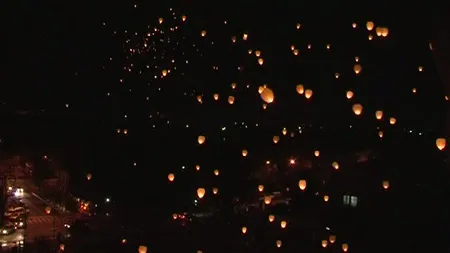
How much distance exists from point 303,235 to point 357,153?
199 cm

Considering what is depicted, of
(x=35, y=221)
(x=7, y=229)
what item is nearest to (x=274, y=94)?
(x=7, y=229)

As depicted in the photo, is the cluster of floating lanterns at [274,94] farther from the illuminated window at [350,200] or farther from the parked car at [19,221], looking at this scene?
the parked car at [19,221]

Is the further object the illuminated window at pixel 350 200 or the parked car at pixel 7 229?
the parked car at pixel 7 229

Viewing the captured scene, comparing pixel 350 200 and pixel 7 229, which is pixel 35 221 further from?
pixel 350 200

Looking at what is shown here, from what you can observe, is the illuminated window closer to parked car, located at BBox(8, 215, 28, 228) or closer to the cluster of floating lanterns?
the cluster of floating lanterns

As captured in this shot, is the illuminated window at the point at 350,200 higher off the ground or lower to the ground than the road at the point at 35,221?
higher

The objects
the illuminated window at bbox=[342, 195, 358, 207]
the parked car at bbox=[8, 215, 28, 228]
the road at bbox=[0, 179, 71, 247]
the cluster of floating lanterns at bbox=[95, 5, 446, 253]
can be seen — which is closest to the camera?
the cluster of floating lanterns at bbox=[95, 5, 446, 253]

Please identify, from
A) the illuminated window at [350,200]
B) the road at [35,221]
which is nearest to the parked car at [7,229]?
the road at [35,221]

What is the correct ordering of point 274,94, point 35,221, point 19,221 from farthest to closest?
point 35,221 < point 19,221 < point 274,94

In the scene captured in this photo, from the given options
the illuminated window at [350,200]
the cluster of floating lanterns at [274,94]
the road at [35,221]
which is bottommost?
the road at [35,221]

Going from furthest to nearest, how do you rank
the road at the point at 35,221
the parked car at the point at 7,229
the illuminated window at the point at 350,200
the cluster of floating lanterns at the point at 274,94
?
the road at the point at 35,221 < the parked car at the point at 7,229 < the illuminated window at the point at 350,200 < the cluster of floating lanterns at the point at 274,94

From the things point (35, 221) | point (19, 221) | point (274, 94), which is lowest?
point (35, 221)

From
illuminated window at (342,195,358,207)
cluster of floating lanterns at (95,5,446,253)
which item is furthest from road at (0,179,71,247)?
illuminated window at (342,195,358,207)

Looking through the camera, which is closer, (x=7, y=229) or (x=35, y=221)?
(x=7, y=229)
